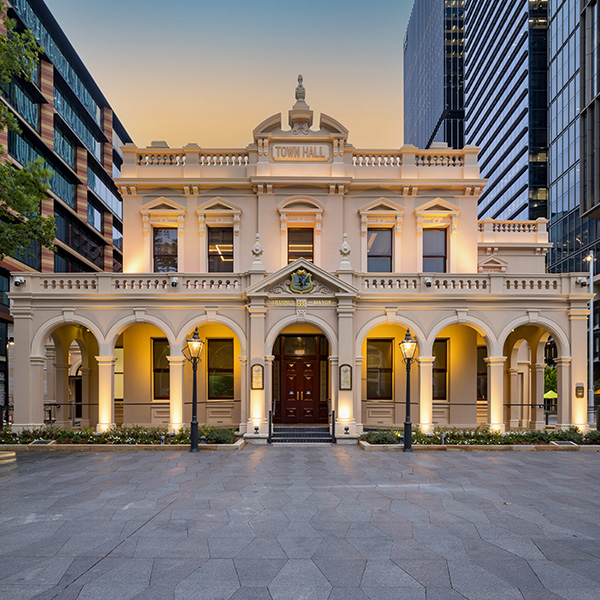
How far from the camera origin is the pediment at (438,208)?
20.2 metres

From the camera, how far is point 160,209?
20.3 metres

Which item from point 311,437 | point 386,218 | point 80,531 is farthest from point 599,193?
point 80,531

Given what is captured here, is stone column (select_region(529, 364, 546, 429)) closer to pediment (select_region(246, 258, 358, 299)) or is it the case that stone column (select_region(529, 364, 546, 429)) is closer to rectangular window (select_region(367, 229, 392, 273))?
rectangular window (select_region(367, 229, 392, 273))

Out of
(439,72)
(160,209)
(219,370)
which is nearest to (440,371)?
(219,370)

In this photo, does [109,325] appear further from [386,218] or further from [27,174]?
[386,218]

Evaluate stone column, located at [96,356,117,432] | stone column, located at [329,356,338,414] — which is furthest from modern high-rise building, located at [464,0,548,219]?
stone column, located at [96,356,117,432]

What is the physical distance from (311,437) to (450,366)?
6928mm

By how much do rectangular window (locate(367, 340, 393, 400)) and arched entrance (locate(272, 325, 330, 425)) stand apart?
1905 mm

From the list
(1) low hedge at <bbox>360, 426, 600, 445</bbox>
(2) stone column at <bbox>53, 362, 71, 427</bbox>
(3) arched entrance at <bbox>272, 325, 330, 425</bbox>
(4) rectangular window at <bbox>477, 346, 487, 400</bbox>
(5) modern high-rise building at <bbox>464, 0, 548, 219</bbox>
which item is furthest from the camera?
(5) modern high-rise building at <bbox>464, 0, 548, 219</bbox>

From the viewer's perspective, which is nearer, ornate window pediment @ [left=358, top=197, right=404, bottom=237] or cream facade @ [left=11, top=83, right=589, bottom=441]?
cream facade @ [left=11, top=83, right=589, bottom=441]

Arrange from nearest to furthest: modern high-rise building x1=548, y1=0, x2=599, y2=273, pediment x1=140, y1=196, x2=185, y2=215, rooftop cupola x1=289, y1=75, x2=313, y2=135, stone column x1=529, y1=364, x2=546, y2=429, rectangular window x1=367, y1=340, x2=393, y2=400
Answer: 1. rectangular window x1=367, y1=340, x2=393, y2=400
2. pediment x1=140, y1=196, x2=185, y2=215
3. rooftop cupola x1=289, y1=75, x2=313, y2=135
4. stone column x1=529, y1=364, x2=546, y2=429
5. modern high-rise building x1=548, y1=0, x2=599, y2=273

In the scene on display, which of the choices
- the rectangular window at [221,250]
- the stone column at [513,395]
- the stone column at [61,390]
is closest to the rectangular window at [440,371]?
the stone column at [513,395]

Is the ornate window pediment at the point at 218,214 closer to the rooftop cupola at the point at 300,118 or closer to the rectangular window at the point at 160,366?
the rooftop cupola at the point at 300,118

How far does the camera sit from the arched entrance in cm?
1961
